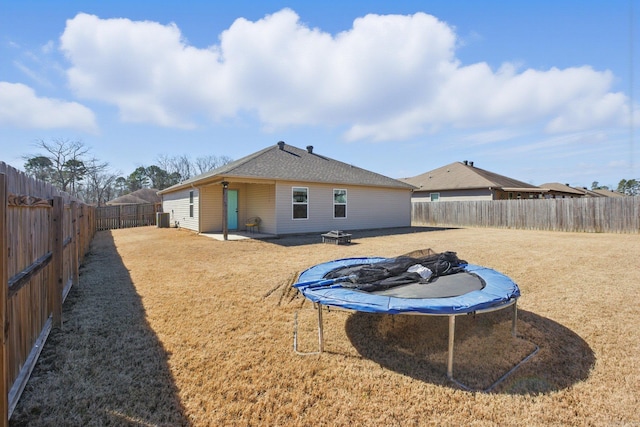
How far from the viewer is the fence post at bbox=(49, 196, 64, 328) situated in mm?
3484

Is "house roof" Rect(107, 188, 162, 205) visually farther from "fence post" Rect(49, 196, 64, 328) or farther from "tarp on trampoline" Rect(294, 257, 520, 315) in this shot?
"tarp on trampoline" Rect(294, 257, 520, 315)

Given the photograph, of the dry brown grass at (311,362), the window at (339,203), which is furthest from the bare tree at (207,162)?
the dry brown grass at (311,362)

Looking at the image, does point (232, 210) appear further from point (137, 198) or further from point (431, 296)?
point (137, 198)

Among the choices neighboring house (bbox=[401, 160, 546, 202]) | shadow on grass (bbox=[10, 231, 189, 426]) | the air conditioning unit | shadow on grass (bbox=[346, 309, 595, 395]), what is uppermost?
neighboring house (bbox=[401, 160, 546, 202])

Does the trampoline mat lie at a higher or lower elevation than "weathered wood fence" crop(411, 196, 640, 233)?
lower

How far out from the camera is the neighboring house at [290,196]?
12312 millimetres

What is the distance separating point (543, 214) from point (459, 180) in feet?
23.4

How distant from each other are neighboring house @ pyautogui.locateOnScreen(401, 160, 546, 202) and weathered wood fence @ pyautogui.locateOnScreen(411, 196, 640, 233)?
2.60 m

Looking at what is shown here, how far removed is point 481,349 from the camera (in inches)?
124

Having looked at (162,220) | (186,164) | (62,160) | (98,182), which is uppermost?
(186,164)

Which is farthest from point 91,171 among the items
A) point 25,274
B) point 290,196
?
point 25,274

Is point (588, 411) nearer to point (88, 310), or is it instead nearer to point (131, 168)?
point (88, 310)

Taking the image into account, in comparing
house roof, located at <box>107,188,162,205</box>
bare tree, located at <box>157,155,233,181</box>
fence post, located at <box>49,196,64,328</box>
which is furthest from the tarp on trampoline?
bare tree, located at <box>157,155,233,181</box>

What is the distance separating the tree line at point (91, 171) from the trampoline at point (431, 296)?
107ft
